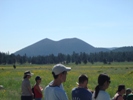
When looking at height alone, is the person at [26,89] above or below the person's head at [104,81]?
below

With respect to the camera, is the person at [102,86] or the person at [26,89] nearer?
the person at [102,86]

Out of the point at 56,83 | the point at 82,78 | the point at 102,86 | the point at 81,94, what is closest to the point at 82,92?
the point at 81,94

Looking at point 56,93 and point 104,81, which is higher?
point 104,81

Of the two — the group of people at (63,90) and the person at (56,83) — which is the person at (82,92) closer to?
the group of people at (63,90)

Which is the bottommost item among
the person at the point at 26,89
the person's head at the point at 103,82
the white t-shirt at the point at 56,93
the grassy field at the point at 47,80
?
the grassy field at the point at 47,80


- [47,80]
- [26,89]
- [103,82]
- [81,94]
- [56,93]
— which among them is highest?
[103,82]

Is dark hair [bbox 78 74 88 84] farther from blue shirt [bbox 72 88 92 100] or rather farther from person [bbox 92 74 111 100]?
person [bbox 92 74 111 100]

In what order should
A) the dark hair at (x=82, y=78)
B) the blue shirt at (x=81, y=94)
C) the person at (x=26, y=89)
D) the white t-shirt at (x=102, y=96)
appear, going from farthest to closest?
the person at (x=26, y=89) → the dark hair at (x=82, y=78) → the blue shirt at (x=81, y=94) → the white t-shirt at (x=102, y=96)

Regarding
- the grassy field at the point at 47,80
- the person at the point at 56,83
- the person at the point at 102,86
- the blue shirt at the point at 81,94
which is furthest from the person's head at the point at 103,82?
the grassy field at the point at 47,80

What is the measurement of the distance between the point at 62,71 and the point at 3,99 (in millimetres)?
9760

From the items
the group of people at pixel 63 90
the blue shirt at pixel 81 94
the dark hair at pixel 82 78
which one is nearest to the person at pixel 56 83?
the group of people at pixel 63 90

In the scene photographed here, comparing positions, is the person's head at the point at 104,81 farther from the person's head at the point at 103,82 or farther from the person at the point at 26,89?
the person at the point at 26,89

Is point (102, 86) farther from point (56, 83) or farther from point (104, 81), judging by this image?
point (56, 83)

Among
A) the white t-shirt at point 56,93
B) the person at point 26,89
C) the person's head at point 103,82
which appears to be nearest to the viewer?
the white t-shirt at point 56,93
